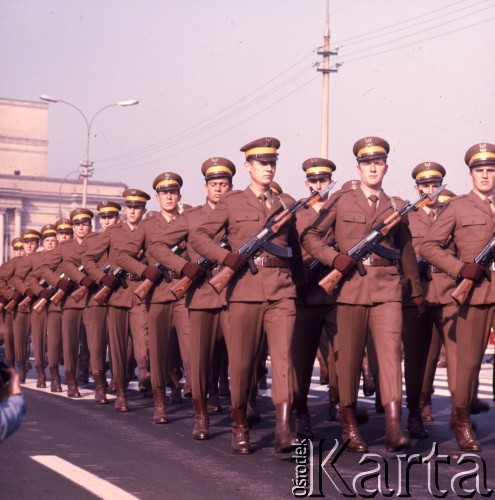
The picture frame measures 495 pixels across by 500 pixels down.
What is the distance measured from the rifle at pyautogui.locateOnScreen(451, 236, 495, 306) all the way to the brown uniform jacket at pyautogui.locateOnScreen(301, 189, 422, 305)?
43 cm

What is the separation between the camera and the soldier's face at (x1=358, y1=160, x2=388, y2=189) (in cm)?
1005

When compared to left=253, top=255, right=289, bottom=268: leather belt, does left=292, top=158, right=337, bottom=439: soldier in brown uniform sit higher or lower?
lower

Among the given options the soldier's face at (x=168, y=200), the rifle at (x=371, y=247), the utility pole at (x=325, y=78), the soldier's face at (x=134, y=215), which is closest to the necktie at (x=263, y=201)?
the rifle at (x=371, y=247)

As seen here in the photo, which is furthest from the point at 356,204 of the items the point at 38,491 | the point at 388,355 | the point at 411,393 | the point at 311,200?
the point at 38,491

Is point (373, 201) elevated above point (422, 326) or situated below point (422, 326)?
above

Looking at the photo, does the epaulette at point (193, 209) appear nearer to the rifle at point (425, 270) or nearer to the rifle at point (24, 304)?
the rifle at point (425, 270)

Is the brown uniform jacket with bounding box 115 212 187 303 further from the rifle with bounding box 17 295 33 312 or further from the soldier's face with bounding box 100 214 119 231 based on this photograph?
the rifle with bounding box 17 295 33 312

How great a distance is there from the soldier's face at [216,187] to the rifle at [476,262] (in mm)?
2856

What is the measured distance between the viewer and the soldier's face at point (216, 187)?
39.0ft

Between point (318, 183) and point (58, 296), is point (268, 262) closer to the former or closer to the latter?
point (318, 183)

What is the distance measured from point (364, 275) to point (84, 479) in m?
2.63

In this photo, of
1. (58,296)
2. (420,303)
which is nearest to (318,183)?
(420,303)

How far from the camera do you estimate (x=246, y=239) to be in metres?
10.0

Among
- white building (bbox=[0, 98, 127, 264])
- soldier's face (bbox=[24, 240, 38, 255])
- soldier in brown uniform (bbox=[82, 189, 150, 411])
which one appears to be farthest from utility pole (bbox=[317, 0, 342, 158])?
white building (bbox=[0, 98, 127, 264])
